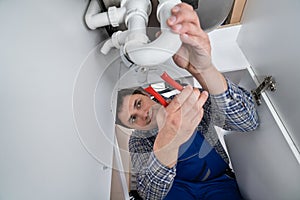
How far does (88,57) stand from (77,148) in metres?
0.22

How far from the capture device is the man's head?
1.85 ft

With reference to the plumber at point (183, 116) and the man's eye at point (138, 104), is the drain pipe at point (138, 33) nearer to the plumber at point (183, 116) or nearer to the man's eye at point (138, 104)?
the plumber at point (183, 116)

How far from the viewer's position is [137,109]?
0.58m

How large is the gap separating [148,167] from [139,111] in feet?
0.56

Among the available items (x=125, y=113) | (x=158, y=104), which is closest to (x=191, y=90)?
(x=158, y=104)

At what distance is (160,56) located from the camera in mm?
402

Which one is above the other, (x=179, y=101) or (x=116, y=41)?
(x=116, y=41)

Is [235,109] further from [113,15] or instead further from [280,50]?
[113,15]

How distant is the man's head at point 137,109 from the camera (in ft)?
1.85

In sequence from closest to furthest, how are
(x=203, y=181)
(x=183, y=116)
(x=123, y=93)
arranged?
1. (x=183, y=116)
2. (x=123, y=93)
3. (x=203, y=181)

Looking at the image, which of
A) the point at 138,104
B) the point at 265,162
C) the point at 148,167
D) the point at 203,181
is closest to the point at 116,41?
the point at 138,104

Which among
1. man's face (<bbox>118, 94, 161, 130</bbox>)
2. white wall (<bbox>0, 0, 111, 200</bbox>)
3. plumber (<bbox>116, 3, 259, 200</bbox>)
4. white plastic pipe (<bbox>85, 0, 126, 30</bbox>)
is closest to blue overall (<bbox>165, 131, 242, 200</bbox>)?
plumber (<bbox>116, 3, 259, 200</bbox>)

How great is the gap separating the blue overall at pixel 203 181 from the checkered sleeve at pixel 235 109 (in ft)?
0.58

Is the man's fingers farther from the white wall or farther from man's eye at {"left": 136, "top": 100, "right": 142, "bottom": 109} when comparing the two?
the white wall
